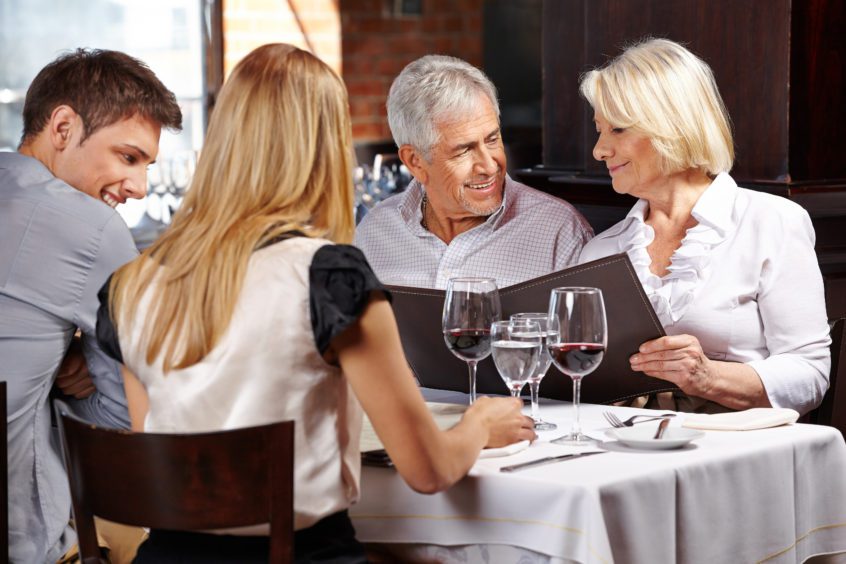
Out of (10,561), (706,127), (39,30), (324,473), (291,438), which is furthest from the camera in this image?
(39,30)

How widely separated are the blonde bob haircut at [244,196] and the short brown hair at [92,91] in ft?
2.02

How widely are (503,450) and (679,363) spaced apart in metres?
0.55

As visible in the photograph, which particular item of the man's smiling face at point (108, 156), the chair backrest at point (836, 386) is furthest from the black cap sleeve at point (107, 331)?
the chair backrest at point (836, 386)

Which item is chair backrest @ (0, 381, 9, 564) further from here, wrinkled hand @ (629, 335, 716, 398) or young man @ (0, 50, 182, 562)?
wrinkled hand @ (629, 335, 716, 398)

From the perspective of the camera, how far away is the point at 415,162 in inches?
110

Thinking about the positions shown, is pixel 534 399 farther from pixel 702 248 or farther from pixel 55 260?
pixel 55 260

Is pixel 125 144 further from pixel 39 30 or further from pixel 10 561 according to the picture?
Result: pixel 39 30

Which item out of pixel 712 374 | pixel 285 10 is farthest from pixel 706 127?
pixel 285 10

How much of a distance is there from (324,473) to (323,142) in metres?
0.44

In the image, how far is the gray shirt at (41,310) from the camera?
195 centimetres

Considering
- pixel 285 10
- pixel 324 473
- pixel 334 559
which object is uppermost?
pixel 285 10

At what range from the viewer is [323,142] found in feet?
5.13


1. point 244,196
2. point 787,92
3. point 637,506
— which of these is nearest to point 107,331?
point 244,196

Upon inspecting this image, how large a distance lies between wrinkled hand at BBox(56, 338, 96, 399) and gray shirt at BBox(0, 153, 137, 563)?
5 centimetres
